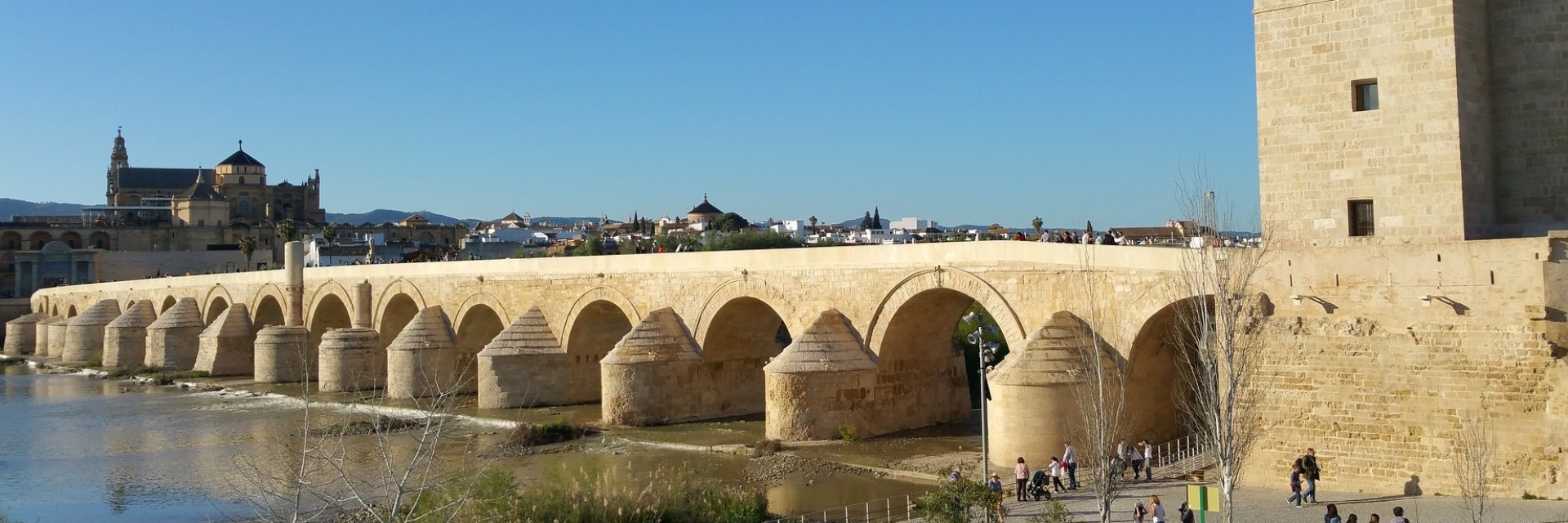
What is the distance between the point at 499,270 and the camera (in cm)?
2912

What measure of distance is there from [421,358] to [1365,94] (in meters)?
21.3

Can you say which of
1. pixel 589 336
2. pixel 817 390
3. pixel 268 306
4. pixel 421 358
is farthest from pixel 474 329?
pixel 268 306

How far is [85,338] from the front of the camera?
1793 inches

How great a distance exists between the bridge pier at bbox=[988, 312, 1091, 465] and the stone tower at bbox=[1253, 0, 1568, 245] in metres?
3.22

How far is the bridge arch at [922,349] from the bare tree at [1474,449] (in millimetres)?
6824

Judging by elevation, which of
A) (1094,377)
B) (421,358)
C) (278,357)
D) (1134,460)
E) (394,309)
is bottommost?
(1134,460)

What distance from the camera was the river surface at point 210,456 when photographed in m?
16.2

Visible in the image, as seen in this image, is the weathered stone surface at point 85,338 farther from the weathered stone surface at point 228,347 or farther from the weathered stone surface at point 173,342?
the weathered stone surface at point 228,347

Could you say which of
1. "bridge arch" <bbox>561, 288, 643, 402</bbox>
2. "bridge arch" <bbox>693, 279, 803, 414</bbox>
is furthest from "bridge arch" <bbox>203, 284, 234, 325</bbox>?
"bridge arch" <bbox>693, 279, 803, 414</bbox>

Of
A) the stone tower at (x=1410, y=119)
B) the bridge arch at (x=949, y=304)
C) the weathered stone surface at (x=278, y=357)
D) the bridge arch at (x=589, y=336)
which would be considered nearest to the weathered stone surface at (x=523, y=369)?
the bridge arch at (x=589, y=336)

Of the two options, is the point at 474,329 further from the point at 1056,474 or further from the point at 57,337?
the point at 57,337

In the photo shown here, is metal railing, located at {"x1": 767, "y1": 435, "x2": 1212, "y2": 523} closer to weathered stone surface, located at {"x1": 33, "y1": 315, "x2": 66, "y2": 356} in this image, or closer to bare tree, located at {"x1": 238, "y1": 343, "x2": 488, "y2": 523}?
bare tree, located at {"x1": 238, "y1": 343, "x2": 488, "y2": 523}

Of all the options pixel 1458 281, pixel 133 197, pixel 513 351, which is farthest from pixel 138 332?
pixel 133 197

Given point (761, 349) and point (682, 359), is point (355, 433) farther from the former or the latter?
point (761, 349)
